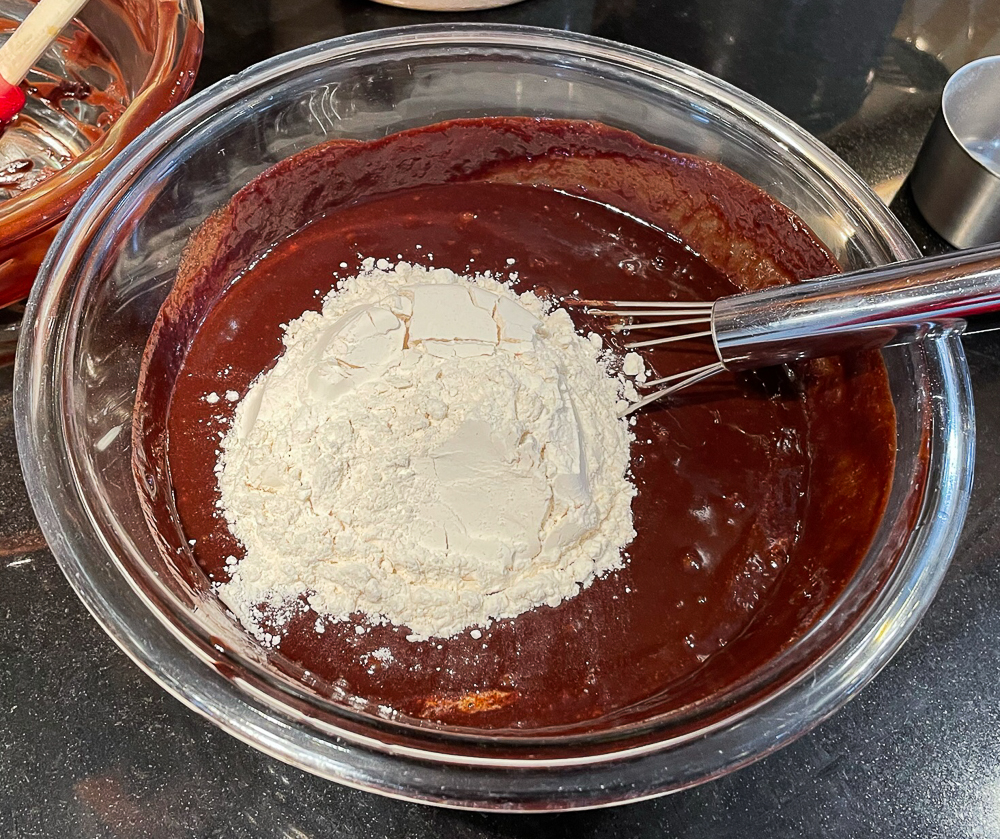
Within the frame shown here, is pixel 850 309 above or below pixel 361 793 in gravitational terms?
above

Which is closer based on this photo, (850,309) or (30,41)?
(850,309)

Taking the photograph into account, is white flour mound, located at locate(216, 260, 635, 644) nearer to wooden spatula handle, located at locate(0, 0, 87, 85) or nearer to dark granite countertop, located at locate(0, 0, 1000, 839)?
dark granite countertop, located at locate(0, 0, 1000, 839)

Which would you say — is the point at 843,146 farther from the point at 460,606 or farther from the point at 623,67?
the point at 460,606

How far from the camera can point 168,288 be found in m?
1.11

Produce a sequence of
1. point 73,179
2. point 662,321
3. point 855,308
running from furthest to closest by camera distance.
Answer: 1. point 662,321
2. point 73,179
3. point 855,308

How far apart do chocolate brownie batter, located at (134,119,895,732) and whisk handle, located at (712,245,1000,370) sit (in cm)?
13

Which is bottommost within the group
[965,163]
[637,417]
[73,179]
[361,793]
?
[361,793]

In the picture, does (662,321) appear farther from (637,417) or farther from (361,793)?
(361,793)

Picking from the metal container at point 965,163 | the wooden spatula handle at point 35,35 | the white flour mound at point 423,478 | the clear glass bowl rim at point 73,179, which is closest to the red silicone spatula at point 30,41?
the wooden spatula handle at point 35,35

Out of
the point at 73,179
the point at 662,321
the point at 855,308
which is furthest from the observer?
the point at 662,321

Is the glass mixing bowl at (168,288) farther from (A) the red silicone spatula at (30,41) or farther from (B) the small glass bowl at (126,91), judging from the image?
(A) the red silicone spatula at (30,41)

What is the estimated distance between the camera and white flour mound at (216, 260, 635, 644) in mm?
927

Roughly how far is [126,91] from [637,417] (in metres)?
0.85

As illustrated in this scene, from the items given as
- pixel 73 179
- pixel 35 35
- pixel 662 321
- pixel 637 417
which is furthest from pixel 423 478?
pixel 35 35
